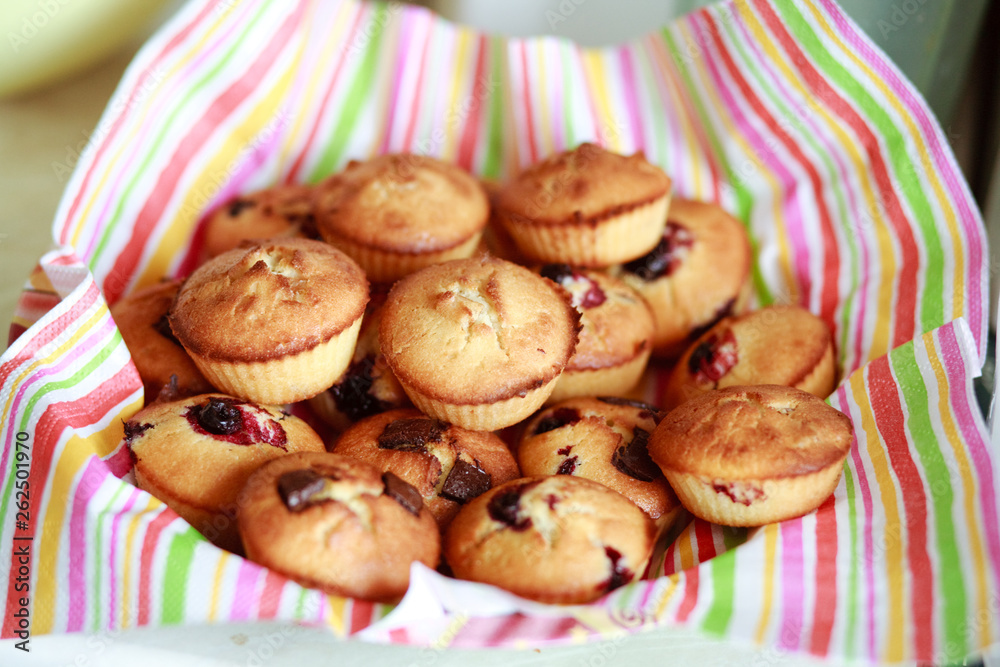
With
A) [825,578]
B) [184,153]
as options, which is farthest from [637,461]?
[184,153]

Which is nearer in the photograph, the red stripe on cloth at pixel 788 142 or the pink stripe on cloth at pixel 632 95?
the red stripe on cloth at pixel 788 142

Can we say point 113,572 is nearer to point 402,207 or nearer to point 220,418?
point 220,418

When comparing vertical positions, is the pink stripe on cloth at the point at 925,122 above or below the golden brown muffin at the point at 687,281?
above

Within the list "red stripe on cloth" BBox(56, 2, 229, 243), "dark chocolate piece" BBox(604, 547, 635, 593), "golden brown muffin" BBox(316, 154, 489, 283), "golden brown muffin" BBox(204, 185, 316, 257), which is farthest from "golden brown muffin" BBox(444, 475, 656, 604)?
"red stripe on cloth" BBox(56, 2, 229, 243)

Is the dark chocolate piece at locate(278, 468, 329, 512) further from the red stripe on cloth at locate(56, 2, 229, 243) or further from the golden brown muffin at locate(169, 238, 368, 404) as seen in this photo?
the red stripe on cloth at locate(56, 2, 229, 243)

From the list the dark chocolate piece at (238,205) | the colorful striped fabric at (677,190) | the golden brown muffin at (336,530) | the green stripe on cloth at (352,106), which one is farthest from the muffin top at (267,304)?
the green stripe on cloth at (352,106)

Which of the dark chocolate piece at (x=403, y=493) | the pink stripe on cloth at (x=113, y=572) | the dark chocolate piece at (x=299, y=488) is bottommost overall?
the pink stripe on cloth at (x=113, y=572)

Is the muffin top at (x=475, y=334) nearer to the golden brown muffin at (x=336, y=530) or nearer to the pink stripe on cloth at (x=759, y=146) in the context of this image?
the golden brown muffin at (x=336, y=530)
